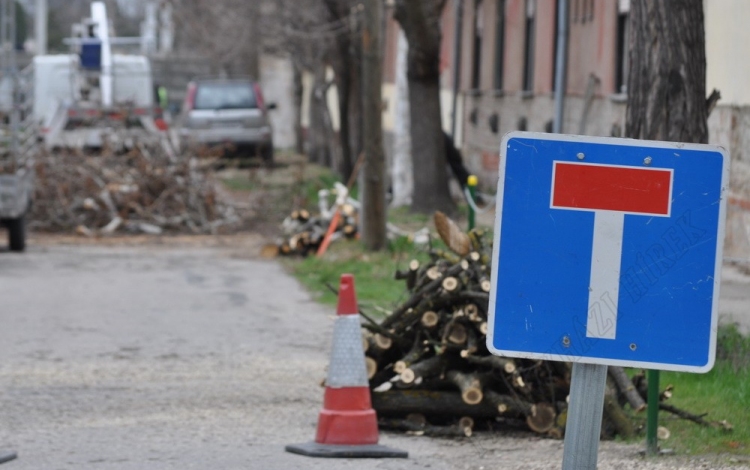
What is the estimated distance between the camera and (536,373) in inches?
271

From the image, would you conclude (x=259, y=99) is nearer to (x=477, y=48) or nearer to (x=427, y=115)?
(x=477, y=48)

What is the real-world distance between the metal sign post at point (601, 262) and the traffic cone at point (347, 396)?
2.54 m

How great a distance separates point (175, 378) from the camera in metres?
8.65

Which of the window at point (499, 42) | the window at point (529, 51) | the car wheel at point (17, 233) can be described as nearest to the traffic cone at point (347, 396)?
the car wheel at point (17, 233)

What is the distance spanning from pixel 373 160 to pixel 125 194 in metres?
5.07

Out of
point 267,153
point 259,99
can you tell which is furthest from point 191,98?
point 267,153

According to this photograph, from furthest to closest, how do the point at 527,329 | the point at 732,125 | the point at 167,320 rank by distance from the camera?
the point at 732,125 < the point at 167,320 < the point at 527,329

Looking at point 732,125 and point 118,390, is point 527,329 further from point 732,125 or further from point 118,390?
point 732,125

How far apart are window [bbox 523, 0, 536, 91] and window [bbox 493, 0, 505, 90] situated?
Result: 5.92ft

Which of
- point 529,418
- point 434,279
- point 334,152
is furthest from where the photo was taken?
point 334,152

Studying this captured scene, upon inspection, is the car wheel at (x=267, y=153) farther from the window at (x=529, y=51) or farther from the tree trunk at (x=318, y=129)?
the window at (x=529, y=51)

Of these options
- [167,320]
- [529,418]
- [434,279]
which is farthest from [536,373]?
[167,320]

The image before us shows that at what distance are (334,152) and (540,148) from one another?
26.4 m

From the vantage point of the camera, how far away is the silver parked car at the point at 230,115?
30.0 m
